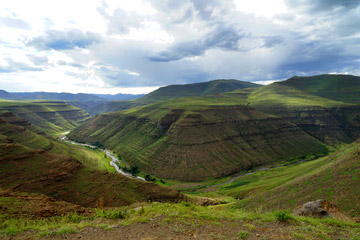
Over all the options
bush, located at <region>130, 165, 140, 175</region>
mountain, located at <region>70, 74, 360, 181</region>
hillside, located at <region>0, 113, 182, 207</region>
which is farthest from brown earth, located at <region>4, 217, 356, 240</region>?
bush, located at <region>130, 165, 140, 175</region>

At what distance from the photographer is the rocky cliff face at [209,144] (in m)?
132

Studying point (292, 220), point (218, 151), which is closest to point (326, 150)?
point (218, 151)

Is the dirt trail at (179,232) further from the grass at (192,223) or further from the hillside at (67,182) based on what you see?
the hillside at (67,182)

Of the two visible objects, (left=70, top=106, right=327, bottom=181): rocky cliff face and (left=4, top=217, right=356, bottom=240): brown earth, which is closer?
(left=4, top=217, right=356, bottom=240): brown earth

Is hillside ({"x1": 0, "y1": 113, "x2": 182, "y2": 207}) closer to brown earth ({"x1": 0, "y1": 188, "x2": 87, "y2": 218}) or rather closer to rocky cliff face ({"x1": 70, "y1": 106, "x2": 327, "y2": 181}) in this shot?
brown earth ({"x1": 0, "y1": 188, "x2": 87, "y2": 218})

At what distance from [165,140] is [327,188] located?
130 meters

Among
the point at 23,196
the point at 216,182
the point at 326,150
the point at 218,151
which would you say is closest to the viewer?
the point at 23,196

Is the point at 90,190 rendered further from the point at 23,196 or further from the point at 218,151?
the point at 218,151

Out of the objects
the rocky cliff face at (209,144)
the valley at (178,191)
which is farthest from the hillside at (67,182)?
the rocky cliff face at (209,144)

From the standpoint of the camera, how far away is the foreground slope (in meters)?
132

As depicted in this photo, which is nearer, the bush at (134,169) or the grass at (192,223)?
the grass at (192,223)

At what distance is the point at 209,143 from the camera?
5778 inches

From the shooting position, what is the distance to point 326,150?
17475 cm

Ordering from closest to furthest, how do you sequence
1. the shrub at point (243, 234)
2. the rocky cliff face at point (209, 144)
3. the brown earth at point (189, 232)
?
1. the shrub at point (243, 234)
2. the brown earth at point (189, 232)
3. the rocky cliff face at point (209, 144)
